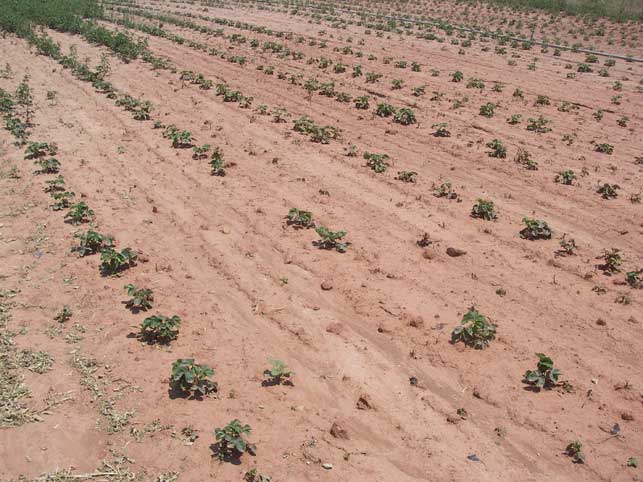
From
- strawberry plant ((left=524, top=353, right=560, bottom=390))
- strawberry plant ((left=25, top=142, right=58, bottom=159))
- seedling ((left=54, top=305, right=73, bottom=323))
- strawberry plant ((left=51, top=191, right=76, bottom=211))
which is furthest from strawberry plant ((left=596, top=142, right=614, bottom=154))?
strawberry plant ((left=25, top=142, right=58, bottom=159))

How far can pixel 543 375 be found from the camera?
6.48m

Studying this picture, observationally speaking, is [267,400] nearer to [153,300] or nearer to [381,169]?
[153,300]

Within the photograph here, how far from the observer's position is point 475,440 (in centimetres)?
572

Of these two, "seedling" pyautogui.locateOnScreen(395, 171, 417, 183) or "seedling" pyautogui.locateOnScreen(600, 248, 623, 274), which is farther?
"seedling" pyautogui.locateOnScreen(395, 171, 417, 183)

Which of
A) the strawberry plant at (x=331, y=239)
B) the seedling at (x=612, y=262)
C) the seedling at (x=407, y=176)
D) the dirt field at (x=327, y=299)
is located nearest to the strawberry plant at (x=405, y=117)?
the dirt field at (x=327, y=299)

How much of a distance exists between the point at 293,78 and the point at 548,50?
55.1ft

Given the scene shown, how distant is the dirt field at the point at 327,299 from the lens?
18.3ft

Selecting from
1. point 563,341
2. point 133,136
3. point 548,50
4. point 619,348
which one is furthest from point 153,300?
point 548,50

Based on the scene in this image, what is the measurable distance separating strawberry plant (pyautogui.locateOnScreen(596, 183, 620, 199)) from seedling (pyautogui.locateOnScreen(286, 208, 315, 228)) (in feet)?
21.6

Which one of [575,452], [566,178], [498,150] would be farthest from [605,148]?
[575,452]

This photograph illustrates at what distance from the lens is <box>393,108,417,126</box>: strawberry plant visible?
15438mm

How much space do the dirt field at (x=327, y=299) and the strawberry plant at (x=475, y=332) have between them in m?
0.12

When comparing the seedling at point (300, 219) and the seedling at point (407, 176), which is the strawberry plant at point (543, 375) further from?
the seedling at point (407, 176)

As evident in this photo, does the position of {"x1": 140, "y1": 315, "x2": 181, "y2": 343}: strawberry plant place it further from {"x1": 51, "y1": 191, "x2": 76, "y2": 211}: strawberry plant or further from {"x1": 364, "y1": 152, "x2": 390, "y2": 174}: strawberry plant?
{"x1": 364, "y1": 152, "x2": 390, "y2": 174}: strawberry plant
